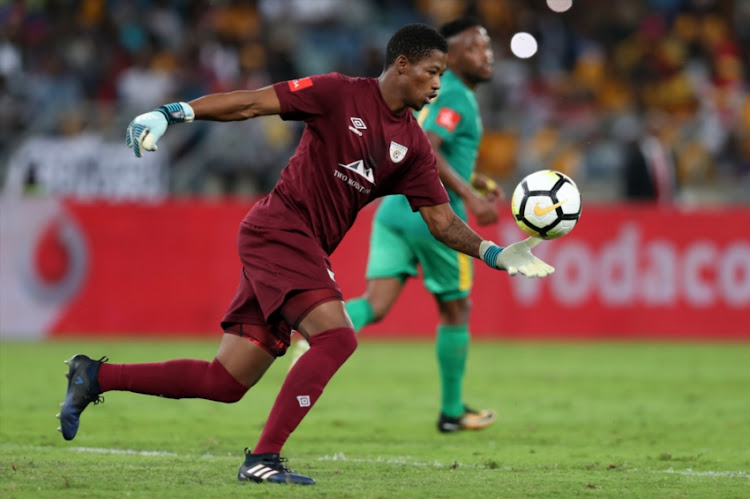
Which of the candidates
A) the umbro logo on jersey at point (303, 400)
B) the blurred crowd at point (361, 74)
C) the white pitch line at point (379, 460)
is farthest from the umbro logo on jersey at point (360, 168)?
the blurred crowd at point (361, 74)

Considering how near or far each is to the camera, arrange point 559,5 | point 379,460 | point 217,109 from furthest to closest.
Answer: point 559,5, point 379,460, point 217,109

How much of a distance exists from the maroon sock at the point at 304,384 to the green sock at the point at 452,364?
2694 mm

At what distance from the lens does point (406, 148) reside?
5891 mm

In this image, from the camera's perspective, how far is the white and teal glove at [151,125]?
204 inches

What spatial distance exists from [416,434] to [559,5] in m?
15.7

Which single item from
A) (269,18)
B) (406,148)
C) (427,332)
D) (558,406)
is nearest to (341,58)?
(269,18)

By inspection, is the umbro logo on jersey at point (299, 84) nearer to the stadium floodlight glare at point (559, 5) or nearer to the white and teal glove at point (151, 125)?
the white and teal glove at point (151, 125)

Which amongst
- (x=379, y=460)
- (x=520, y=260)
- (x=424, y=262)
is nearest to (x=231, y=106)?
(x=520, y=260)

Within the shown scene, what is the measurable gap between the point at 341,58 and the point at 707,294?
27.2 feet

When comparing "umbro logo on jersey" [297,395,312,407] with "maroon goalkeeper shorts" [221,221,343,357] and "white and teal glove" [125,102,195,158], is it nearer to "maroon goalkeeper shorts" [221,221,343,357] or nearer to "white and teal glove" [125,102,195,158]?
"maroon goalkeeper shorts" [221,221,343,357]

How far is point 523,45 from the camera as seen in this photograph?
20.7 meters

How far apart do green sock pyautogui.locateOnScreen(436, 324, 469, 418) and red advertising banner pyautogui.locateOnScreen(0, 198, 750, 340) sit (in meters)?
6.03

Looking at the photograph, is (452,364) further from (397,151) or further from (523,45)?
(523,45)

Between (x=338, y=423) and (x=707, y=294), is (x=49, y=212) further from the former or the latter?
(x=707, y=294)
